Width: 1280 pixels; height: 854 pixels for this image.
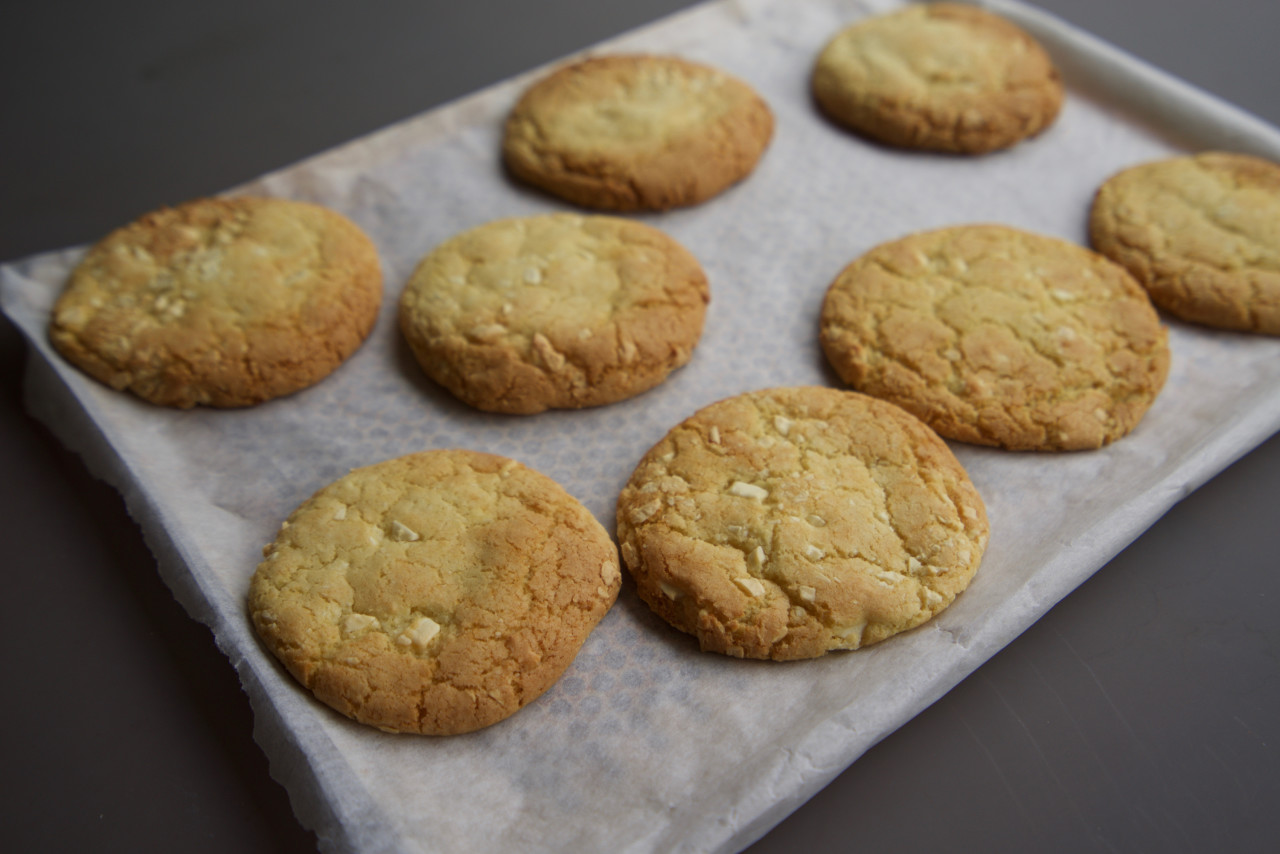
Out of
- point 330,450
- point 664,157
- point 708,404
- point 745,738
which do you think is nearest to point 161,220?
point 330,450

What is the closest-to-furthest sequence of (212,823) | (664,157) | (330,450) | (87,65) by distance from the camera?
(212,823) → (330,450) → (664,157) → (87,65)

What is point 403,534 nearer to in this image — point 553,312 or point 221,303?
point 553,312

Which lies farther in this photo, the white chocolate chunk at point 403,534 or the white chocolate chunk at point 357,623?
the white chocolate chunk at point 403,534

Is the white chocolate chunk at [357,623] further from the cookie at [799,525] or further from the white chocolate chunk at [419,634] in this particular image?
the cookie at [799,525]

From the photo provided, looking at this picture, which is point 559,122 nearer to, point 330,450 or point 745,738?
point 330,450

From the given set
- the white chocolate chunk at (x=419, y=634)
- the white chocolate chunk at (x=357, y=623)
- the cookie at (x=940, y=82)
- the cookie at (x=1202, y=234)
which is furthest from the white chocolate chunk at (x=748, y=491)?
the cookie at (x=940, y=82)

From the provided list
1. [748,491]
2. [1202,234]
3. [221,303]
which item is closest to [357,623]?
[748,491]

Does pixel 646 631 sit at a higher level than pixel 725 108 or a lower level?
lower
